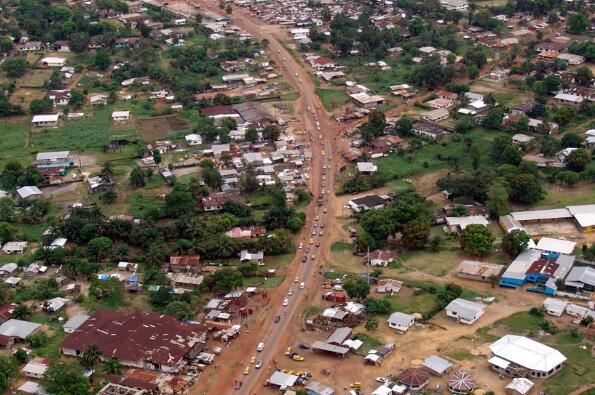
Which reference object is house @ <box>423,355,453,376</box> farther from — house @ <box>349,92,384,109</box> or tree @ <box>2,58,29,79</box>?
tree @ <box>2,58,29,79</box>

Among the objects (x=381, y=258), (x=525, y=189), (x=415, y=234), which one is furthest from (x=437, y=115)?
(x=381, y=258)

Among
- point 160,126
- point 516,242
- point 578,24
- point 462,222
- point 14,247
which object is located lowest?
point 160,126

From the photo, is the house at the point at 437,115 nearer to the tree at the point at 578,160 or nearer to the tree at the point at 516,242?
the tree at the point at 578,160

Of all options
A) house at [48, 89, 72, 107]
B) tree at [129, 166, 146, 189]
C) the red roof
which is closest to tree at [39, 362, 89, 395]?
the red roof

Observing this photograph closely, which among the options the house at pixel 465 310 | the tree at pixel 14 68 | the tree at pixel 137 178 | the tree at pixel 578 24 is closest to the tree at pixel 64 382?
the house at pixel 465 310

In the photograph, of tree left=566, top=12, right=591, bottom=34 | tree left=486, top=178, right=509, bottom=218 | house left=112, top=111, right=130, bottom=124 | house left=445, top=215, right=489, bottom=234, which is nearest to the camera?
house left=445, top=215, right=489, bottom=234

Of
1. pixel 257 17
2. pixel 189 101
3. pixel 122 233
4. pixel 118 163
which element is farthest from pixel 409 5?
pixel 122 233

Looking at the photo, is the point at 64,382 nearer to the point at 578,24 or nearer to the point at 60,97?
the point at 60,97
